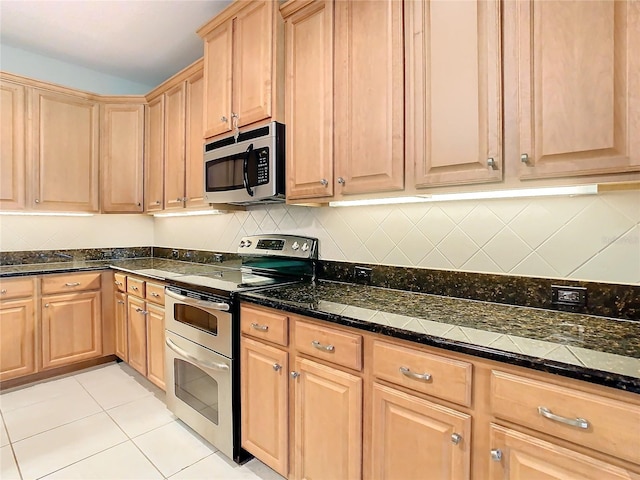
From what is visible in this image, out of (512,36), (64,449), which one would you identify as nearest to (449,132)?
(512,36)

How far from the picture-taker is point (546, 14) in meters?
1.13

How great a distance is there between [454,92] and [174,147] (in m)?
2.44

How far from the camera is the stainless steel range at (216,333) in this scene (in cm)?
179

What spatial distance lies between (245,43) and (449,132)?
146cm

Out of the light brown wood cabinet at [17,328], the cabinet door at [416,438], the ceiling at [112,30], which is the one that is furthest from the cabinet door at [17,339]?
the cabinet door at [416,438]

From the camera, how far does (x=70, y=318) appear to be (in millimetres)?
2908

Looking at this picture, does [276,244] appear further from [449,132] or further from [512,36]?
[512,36]

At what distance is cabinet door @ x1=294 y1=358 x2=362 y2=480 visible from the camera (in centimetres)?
132

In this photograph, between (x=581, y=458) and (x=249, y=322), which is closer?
(x=581, y=458)

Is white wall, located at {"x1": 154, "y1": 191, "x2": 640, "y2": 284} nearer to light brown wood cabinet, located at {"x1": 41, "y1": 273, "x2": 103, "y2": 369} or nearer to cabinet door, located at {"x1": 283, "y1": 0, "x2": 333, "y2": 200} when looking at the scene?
cabinet door, located at {"x1": 283, "y1": 0, "x2": 333, "y2": 200}

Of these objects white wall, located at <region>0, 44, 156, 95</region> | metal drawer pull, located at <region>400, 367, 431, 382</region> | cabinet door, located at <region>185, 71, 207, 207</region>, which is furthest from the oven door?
white wall, located at <region>0, 44, 156, 95</region>

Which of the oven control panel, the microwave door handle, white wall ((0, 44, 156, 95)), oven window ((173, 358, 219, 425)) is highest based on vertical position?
white wall ((0, 44, 156, 95))

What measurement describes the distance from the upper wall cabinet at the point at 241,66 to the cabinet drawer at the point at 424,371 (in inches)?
56.4

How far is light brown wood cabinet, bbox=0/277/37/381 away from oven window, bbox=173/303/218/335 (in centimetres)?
147
